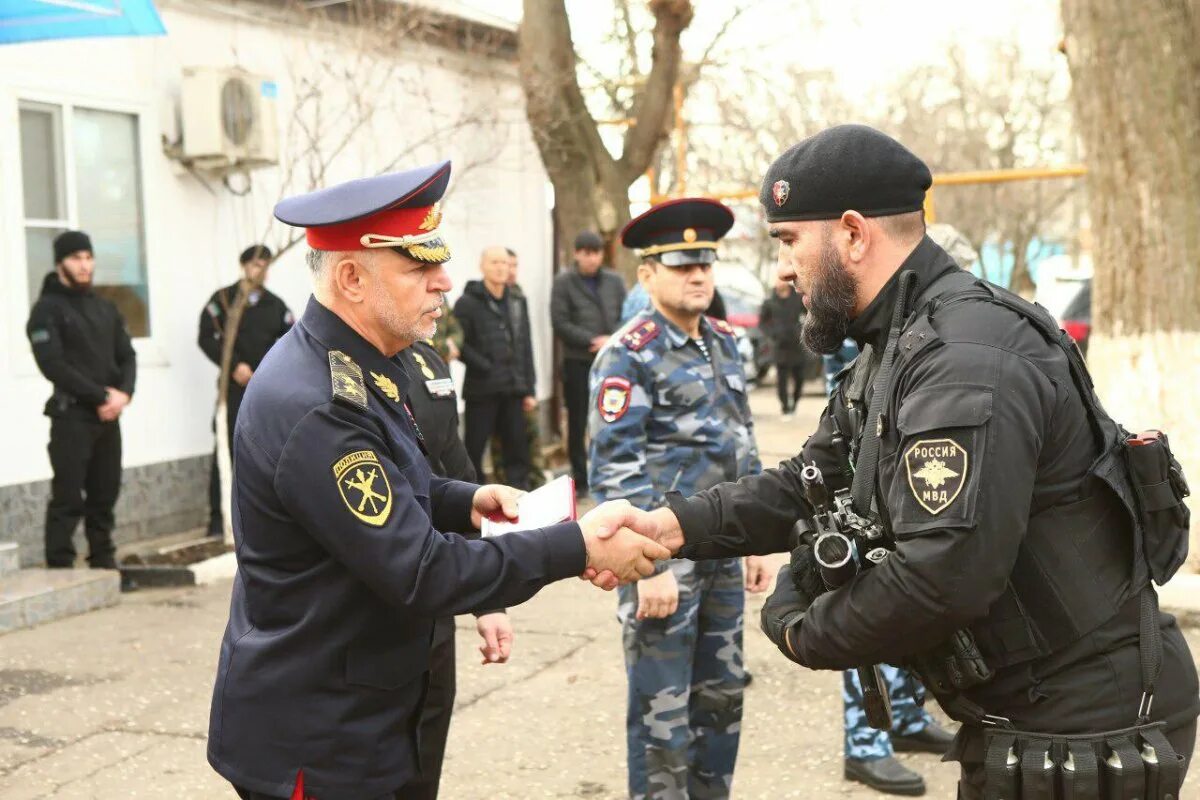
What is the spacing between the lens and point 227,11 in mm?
10211

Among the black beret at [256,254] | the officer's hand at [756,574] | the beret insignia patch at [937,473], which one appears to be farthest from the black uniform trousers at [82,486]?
the beret insignia patch at [937,473]

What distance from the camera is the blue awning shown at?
6977mm

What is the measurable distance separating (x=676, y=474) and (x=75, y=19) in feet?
15.4

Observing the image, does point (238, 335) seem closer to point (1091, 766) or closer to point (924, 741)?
point (924, 741)

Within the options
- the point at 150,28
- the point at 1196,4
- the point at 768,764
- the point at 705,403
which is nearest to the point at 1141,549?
the point at 705,403

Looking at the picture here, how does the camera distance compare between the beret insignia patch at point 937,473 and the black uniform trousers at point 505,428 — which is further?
the black uniform trousers at point 505,428

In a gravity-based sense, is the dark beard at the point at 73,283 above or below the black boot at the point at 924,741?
above

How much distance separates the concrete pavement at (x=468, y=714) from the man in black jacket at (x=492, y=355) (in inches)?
130

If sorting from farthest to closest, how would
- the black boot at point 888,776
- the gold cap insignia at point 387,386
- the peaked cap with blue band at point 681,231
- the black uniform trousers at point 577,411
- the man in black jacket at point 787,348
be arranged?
the man in black jacket at point 787,348
the black uniform trousers at point 577,411
the black boot at point 888,776
the peaked cap with blue band at point 681,231
the gold cap insignia at point 387,386

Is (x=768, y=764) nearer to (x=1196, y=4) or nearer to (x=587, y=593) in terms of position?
(x=587, y=593)

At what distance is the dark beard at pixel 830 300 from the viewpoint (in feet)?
9.11

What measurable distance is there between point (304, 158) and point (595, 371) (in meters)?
7.07

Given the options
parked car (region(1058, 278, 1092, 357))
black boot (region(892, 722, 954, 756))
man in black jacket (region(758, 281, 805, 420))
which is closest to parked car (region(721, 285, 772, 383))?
man in black jacket (region(758, 281, 805, 420))

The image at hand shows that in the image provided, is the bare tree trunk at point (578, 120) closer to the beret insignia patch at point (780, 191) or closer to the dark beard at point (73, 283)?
the dark beard at point (73, 283)
